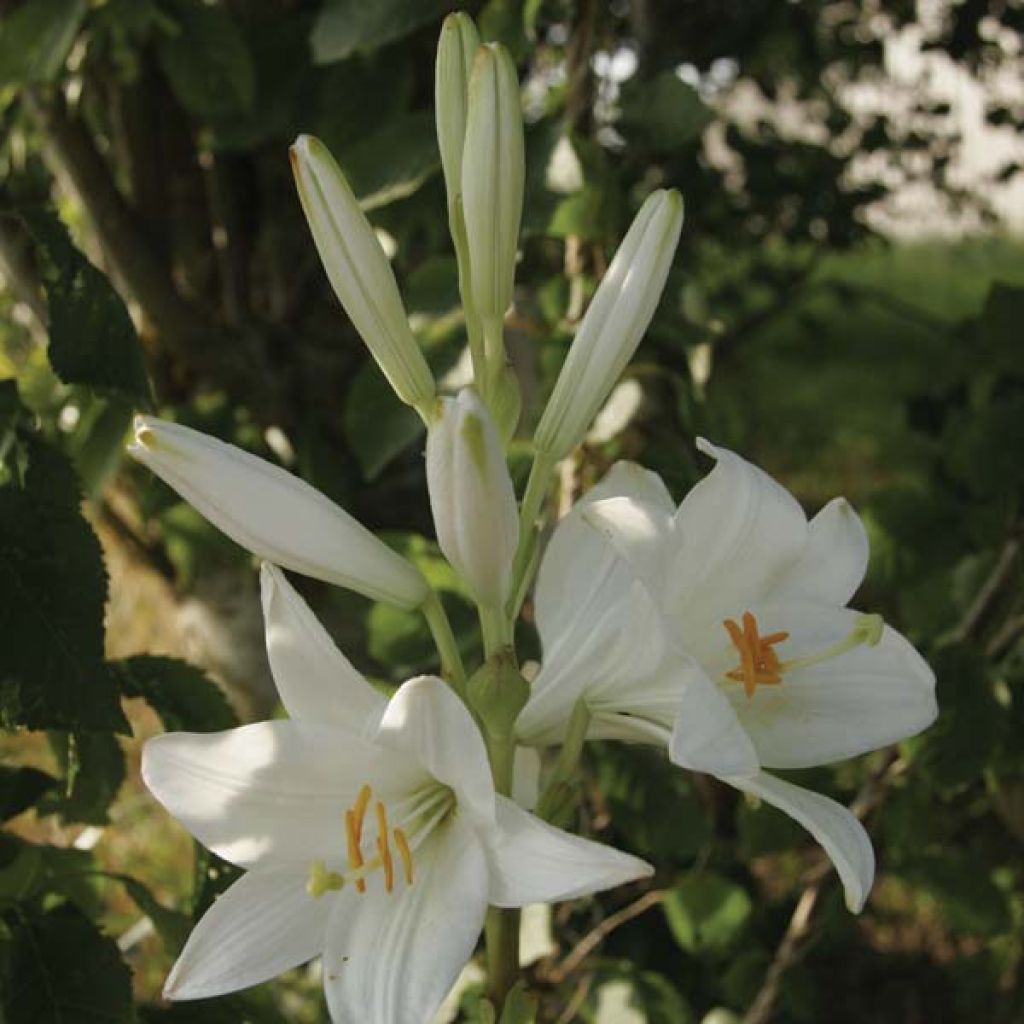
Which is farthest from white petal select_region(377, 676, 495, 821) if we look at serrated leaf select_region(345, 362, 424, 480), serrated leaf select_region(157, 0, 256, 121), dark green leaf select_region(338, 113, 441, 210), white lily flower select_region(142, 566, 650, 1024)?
serrated leaf select_region(157, 0, 256, 121)

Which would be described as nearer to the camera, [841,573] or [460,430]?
[460,430]

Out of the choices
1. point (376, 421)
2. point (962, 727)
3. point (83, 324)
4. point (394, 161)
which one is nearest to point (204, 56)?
point (394, 161)

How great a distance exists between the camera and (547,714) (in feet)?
→ 3.17

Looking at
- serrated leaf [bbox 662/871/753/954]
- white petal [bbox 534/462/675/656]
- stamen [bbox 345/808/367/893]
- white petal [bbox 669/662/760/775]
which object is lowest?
serrated leaf [bbox 662/871/753/954]

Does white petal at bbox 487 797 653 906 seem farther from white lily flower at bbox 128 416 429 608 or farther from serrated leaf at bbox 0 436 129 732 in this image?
serrated leaf at bbox 0 436 129 732

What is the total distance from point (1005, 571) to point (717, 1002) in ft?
2.66

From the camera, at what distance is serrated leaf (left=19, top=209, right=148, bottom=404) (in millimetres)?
1196

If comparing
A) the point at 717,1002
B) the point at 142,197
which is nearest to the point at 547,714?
the point at 717,1002

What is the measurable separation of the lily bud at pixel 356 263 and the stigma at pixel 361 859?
29 centimetres

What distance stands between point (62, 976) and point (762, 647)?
616mm

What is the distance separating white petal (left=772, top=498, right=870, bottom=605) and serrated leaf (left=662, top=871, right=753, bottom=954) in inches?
33.1

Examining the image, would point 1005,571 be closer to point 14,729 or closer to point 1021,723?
point 1021,723

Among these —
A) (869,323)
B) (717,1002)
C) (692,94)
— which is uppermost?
(692,94)

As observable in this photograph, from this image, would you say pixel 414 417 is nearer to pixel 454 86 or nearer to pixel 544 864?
pixel 454 86
